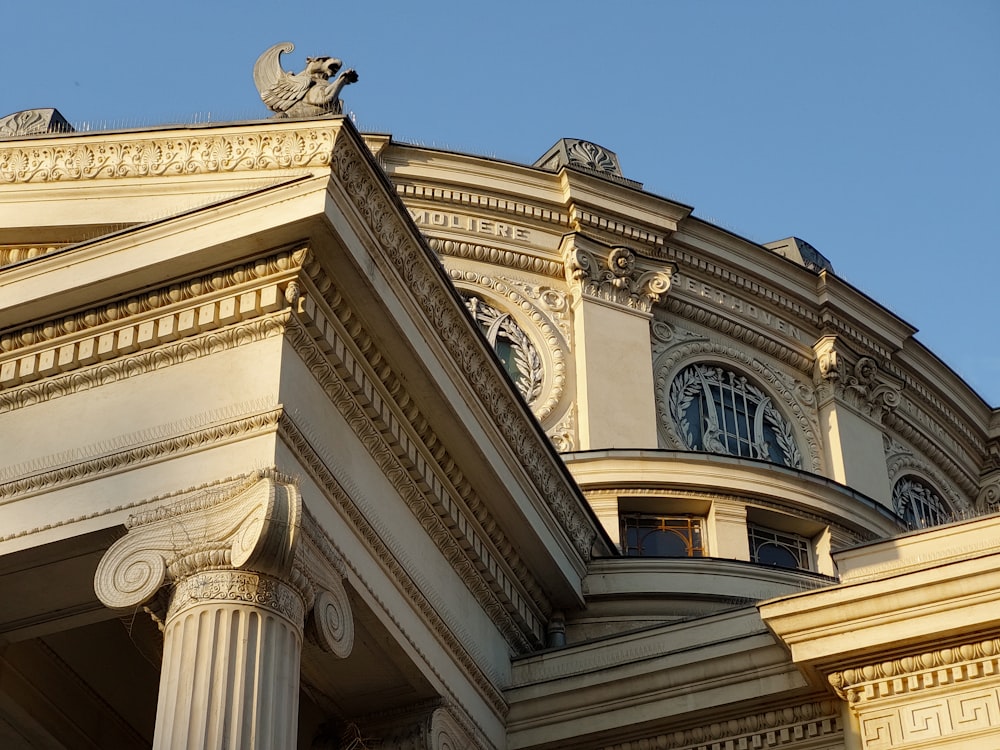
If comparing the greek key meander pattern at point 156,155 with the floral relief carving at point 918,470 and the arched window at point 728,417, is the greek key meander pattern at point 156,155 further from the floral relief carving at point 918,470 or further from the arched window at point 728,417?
the floral relief carving at point 918,470

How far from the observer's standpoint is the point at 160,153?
16.5m

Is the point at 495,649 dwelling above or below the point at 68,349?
below

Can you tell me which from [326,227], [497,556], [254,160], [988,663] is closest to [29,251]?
[254,160]

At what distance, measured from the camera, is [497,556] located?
59.6 feet

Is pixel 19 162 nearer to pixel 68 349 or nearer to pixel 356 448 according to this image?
pixel 68 349

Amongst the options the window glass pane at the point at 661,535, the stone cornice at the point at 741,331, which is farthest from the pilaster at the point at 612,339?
the window glass pane at the point at 661,535

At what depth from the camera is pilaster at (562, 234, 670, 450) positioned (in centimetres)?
2522

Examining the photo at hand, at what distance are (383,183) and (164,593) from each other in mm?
4220

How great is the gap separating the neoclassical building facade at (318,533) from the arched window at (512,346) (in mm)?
5083

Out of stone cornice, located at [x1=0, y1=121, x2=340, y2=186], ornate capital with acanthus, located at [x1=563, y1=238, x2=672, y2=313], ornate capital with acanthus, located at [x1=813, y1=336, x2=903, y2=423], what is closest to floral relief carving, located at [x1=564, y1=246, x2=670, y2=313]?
ornate capital with acanthus, located at [x1=563, y1=238, x2=672, y2=313]

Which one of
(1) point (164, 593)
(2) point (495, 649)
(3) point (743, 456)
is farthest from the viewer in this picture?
(3) point (743, 456)

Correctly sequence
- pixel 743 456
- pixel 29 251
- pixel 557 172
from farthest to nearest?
pixel 557 172 → pixel 743 456 → pixel 29 251

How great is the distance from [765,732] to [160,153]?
807cm

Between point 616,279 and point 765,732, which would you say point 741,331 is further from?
point 765,732
